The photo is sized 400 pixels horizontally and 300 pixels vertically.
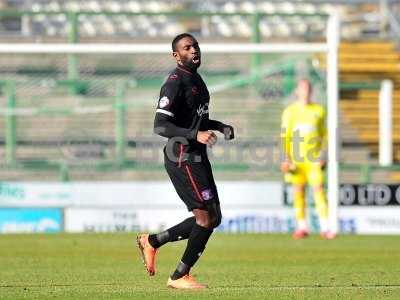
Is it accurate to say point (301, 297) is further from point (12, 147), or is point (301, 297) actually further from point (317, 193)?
point (12, 147)

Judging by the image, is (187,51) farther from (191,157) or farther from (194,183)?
(194,183)

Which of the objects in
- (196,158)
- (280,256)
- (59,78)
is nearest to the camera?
(196,158)

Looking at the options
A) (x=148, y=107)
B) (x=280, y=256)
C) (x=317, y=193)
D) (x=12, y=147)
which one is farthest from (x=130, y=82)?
(x=280, y=256)

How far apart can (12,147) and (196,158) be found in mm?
10490

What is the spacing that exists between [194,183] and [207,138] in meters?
0.54

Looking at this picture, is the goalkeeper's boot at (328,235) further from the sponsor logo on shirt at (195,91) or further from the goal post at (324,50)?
the sponsor logo on shirt at (195,91)

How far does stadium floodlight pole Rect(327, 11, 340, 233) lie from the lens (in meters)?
16.7

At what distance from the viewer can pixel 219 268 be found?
37.8 ft

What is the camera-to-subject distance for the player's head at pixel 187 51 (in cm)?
916

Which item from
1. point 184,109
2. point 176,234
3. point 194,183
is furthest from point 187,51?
point 176,234

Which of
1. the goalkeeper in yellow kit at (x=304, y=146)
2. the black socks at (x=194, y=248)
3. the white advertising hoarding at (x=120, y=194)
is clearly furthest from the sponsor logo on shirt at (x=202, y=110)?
the white advertising hoarding at (x=120, y=194)

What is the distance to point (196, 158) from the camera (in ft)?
30.1

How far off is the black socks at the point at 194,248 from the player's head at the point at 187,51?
132cm

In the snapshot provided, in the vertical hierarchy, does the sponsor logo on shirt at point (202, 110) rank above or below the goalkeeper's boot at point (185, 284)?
above
